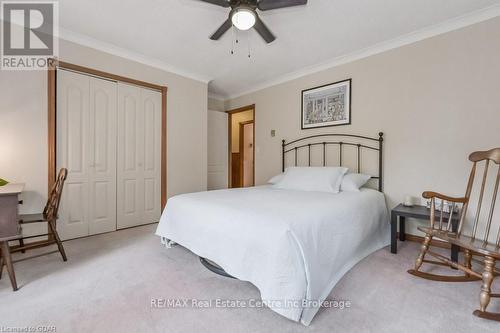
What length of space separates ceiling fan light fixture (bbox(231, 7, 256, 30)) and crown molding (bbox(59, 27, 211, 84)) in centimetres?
197

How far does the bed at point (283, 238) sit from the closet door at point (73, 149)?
1315 millimetres

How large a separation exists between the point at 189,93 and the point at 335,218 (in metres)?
3.26

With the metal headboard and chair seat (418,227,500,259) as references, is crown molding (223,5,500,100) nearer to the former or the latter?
the metal headboard

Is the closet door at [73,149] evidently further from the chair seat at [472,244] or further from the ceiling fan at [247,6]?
the chair seat at [472,244]

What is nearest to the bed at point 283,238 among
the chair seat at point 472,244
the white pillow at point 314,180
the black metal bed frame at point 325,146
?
the white pillow at point 314,180

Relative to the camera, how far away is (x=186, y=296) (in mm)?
1622

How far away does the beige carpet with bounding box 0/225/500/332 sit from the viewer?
134 cm

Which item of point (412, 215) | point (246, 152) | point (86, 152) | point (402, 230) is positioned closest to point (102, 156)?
point (86, 152)

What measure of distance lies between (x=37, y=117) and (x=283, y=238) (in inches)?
119

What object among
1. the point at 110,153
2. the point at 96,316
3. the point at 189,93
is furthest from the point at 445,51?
the point at 110,153

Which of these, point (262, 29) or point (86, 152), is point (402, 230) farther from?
point (86, 152)

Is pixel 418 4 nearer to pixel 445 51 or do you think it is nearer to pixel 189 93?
pixel 445 51

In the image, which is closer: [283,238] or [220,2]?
[283,238]

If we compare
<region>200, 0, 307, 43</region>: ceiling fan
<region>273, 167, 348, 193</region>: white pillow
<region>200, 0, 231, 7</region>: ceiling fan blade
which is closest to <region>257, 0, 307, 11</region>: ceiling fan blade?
<region>200, 0, 307, 43</region>: ceiling fan
